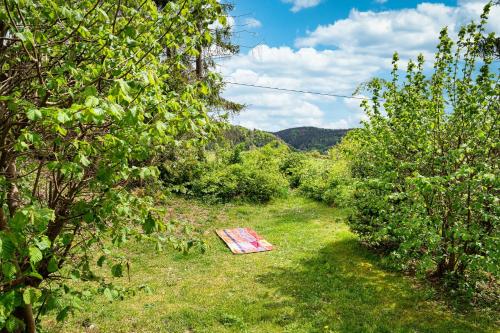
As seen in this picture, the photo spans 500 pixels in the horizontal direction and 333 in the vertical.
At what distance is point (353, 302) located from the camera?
8.90 m

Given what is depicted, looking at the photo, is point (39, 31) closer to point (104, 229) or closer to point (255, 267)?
point (104, 229)

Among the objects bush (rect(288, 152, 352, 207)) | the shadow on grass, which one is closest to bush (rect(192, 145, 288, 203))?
bush (rect(288, 152, 352, 207))

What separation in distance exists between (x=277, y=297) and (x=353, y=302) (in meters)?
1.75

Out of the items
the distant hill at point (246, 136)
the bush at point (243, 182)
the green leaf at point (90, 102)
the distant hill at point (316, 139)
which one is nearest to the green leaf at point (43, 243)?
the green leaf at point (90, 102)

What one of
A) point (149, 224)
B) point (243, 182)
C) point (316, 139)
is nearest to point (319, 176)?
point (243, 182)

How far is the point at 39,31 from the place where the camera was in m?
3.59

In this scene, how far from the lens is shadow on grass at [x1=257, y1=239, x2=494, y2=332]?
774 cm

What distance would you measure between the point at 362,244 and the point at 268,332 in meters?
6.97

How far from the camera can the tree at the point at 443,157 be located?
6930 millimetres

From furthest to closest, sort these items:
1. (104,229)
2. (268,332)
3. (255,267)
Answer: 1. (255,267)
2. (268,332)
3. (104,229)

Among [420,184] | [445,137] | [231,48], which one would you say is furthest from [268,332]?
[231,48]

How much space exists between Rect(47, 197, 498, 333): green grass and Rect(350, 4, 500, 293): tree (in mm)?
1063

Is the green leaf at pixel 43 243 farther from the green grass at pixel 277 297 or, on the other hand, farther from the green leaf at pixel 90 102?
the green grass at pixel 277 297

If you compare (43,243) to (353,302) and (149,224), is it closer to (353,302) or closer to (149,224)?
(149,224)
